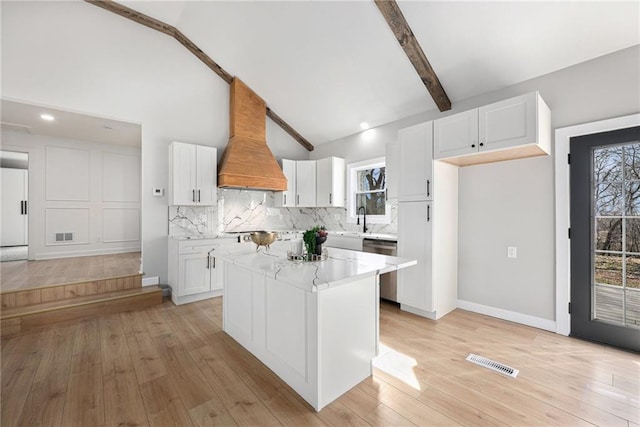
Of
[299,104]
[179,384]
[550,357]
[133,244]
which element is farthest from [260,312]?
[133,244]

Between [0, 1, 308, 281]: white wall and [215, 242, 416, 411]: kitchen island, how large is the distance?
2756mm

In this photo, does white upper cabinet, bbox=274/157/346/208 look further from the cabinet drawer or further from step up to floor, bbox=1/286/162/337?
step up to floor, bbox=1/286/162/337

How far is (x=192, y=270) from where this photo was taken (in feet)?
12.3

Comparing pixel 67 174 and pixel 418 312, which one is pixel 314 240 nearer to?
pixel 418 312

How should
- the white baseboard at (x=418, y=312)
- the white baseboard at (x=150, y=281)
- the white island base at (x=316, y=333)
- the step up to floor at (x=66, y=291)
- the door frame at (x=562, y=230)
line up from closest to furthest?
the white island base at (x=316, y=333), the door frame at (x=562, y=230), the step up to floor at (x=66, y=291), the white baseboard at (x=418, y=312), the white baseboard at (x=150, y=281)

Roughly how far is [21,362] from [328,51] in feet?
14.6

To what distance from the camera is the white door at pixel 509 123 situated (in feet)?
7.96

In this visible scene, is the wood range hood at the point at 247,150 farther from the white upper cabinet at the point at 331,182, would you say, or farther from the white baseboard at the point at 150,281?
the white baseboard at the point at 150,281

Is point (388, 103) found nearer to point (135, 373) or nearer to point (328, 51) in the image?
point (328, 51)

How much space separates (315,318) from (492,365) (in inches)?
64.0

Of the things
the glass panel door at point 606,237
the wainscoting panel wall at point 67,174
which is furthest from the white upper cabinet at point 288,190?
the glass panel door at point 606,237

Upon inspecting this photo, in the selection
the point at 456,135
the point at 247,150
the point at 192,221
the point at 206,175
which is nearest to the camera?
the point at 456,135

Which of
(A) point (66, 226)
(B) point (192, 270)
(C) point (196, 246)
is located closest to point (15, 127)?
(A) point (66, 226)

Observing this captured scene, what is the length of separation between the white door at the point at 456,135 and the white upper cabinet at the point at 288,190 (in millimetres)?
2938
